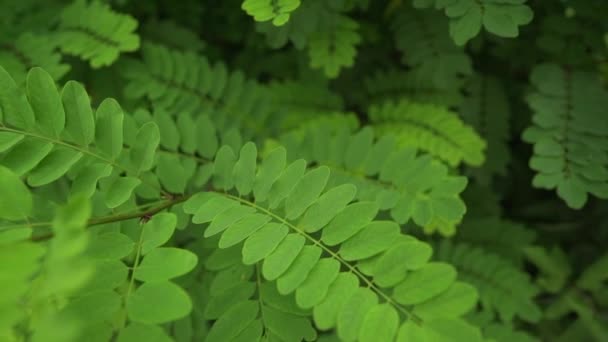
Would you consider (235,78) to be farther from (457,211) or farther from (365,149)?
(457,211)

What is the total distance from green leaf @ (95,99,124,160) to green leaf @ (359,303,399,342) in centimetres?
57

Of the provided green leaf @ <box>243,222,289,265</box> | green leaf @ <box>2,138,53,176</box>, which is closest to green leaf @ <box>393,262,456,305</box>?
green leaf @ <box>243,222,289,265</box>

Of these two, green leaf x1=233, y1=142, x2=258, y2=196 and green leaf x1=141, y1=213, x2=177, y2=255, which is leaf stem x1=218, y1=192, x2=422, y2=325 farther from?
green leaf x1=141, y1=213, x2=177, y2=255

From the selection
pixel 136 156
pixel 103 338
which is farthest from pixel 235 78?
pixel 103 338

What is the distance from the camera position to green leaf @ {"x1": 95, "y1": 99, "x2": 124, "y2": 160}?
1033 mm

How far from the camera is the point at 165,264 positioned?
33.0 inches

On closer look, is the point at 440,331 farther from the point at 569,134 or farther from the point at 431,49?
the point at 431,49

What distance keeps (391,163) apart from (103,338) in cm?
76

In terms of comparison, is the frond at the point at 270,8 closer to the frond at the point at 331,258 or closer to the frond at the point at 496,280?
the frond at the point at 331,258

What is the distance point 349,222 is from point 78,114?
553mm

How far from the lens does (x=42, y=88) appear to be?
98 cm

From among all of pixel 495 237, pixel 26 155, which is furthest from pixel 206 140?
pixel 495 237

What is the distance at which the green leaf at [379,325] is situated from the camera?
31.7 inches

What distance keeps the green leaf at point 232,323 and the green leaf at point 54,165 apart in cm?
39
